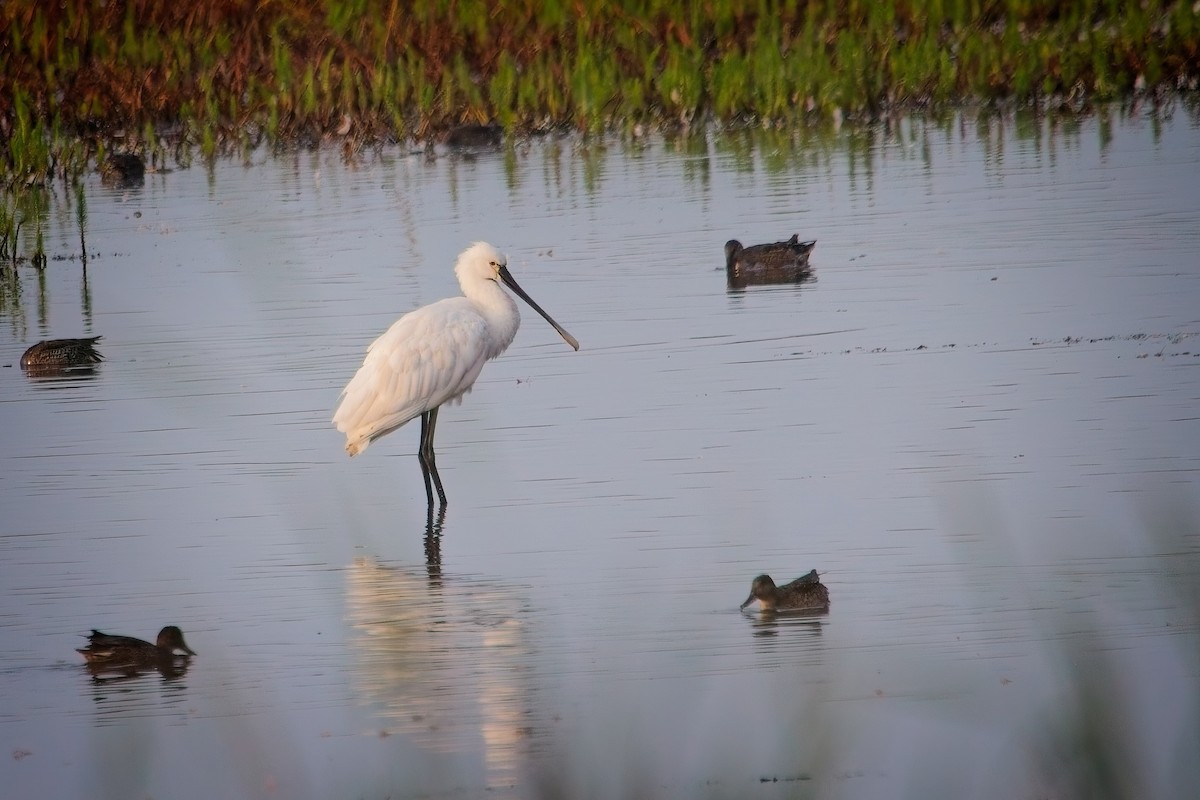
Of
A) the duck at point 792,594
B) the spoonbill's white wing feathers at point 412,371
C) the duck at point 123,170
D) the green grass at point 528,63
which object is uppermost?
the green grass at point 528,63

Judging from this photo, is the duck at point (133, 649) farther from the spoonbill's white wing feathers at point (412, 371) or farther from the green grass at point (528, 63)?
the green grass at point (528, 63)

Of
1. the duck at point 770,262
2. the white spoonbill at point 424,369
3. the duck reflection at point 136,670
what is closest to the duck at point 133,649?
the duck reflection at point 136,670

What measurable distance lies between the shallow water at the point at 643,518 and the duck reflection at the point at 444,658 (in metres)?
0.02

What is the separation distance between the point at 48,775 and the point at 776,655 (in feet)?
6.21

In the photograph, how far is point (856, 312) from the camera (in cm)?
1110

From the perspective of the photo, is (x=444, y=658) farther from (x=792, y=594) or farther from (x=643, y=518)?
(x=643, y=518)

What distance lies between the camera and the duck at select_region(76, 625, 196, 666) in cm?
576

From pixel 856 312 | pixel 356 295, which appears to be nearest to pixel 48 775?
pixel 856 312

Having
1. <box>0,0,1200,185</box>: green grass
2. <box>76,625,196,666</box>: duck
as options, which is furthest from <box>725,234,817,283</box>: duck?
<box>0,0,1200,185</box>: green grass

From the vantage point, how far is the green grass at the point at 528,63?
21.3 meters

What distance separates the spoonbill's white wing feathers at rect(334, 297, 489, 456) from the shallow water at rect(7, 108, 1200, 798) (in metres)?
0.29

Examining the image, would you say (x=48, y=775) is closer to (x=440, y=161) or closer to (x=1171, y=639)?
(x=1171, y=639)

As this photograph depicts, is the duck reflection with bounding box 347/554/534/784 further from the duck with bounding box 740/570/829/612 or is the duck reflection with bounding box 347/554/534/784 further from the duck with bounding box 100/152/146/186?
the duck with bounding box 100/152/146/186

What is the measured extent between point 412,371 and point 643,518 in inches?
60.2
